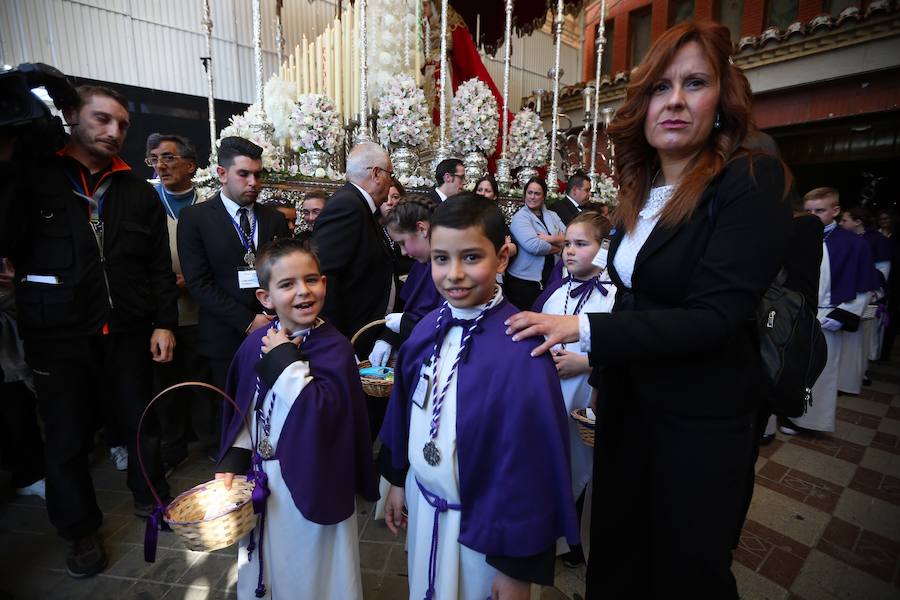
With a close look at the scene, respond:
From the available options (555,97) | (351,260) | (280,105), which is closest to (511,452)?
(351,260)

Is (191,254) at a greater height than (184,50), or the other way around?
(184,50)

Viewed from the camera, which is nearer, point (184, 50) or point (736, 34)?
point (184, 50)

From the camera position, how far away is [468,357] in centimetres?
129

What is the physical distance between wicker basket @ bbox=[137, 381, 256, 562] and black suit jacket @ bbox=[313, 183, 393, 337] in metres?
1.12

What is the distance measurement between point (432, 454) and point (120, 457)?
9.77 ft

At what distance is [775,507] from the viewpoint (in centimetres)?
277

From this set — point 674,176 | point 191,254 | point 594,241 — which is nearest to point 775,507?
point 594,241

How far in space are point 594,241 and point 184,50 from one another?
8.92 m

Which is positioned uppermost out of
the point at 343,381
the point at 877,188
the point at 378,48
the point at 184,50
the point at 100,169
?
the point at 184,50

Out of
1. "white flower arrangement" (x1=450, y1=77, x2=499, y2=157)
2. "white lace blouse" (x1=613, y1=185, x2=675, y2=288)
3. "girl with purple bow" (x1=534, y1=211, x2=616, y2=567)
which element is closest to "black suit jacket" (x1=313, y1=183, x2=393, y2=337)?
"girl with purple bow" (x1=534, y1=211, x2=616, y2=567)

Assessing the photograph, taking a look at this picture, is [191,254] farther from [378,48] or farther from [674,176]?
[378,48]

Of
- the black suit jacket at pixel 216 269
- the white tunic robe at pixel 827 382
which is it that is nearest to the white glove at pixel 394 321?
the black suit jacket at pixel 216 269

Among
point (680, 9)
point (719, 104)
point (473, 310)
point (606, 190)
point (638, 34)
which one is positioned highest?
point (680, 9)

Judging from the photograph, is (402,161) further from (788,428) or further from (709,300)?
(788,428)
